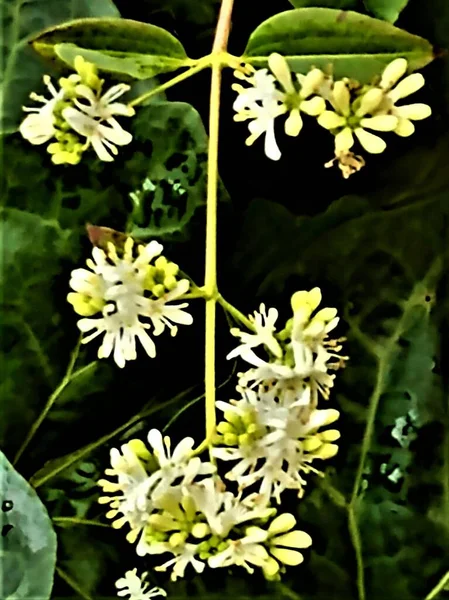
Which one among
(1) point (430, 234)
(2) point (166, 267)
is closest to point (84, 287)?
(2) point (166, 267)

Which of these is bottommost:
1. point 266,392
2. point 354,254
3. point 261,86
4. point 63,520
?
point 63,520

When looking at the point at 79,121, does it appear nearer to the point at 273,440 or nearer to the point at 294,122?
the point at 294,122

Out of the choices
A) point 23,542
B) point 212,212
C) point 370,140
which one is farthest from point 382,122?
point 23,542

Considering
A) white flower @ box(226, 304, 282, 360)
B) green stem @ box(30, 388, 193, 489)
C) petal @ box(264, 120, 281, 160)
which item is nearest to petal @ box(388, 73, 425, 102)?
petal @ box(264, 120, 281, 160)

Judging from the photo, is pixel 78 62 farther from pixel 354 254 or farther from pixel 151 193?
pixel 354 254

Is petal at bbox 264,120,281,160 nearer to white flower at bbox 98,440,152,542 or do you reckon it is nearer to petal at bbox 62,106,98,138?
petal at bbox 62,106,98,138

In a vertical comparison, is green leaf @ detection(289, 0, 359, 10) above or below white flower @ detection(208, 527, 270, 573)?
above
